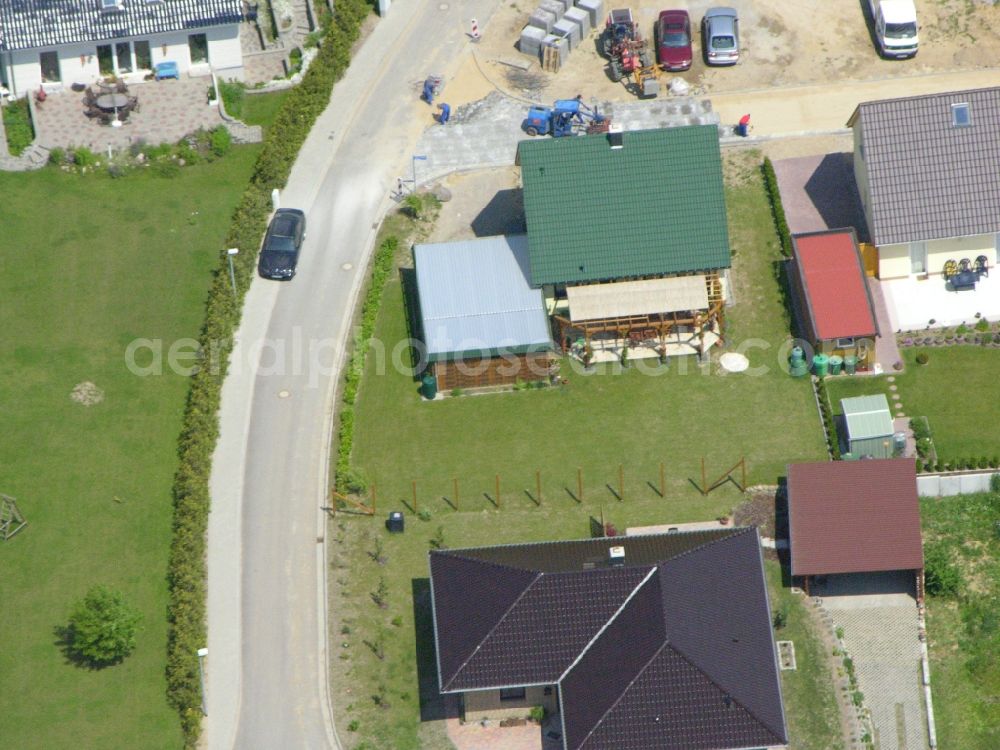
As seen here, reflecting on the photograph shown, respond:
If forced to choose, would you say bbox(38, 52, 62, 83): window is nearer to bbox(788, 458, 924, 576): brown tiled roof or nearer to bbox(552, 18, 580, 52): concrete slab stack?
bbox(552, 18, 580, 52): concrete slab stack

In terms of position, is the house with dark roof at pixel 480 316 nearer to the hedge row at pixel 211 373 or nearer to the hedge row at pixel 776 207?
the hedge row at pixel 211 373

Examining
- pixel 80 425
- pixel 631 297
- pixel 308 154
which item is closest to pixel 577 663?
pixel 631 297

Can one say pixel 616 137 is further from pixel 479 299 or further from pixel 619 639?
pixel 619 639

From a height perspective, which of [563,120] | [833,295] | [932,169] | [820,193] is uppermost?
[563,120]

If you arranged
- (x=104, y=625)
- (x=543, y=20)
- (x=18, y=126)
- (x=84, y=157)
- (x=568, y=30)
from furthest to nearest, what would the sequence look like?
(x=543, y=20)
(x=568, y=30)
(x=18, y=126)
(x=84, y=157)
(x=104, y=625)

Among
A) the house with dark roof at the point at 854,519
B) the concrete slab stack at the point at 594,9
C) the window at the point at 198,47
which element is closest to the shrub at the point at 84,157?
the window at the point at 198,47

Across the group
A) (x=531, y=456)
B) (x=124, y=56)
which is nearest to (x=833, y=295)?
(x=531, y=456)

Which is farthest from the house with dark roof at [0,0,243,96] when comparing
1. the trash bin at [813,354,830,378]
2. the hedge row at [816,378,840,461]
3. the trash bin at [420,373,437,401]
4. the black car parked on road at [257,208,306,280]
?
the hedge row at [816,378,840,461]
